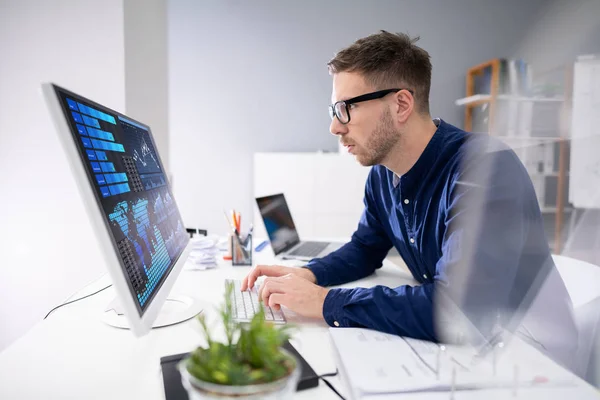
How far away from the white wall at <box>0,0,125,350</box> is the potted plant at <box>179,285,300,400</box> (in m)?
1.49

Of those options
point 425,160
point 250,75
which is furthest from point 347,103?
point 250,75

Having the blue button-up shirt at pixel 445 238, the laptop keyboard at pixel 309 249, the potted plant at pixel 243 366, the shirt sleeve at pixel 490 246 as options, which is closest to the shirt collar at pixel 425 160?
the blue button-up shirt at pixel 445 238

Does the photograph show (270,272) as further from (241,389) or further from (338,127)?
(241,389)

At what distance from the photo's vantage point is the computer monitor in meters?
0.60

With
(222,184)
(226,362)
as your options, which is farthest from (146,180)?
(222,184)

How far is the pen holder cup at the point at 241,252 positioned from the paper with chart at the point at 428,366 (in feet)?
2.36

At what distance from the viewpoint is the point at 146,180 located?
93cm

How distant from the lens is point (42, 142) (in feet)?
5.53

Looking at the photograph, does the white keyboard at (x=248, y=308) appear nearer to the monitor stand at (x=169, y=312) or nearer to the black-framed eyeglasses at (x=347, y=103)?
the monitor stand at (x=169, y=312)

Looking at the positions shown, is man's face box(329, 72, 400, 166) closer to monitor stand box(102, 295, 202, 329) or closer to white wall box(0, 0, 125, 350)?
monitor stand box(102, 295, 202, 329)

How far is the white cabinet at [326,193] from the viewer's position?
10.6 feet

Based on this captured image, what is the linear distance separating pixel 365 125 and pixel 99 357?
0.84 meters

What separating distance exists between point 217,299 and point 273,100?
2810 millimetres

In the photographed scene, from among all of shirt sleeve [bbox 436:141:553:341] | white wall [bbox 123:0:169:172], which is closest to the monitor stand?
shirt sleeve [bbox 436:141:553:341]
